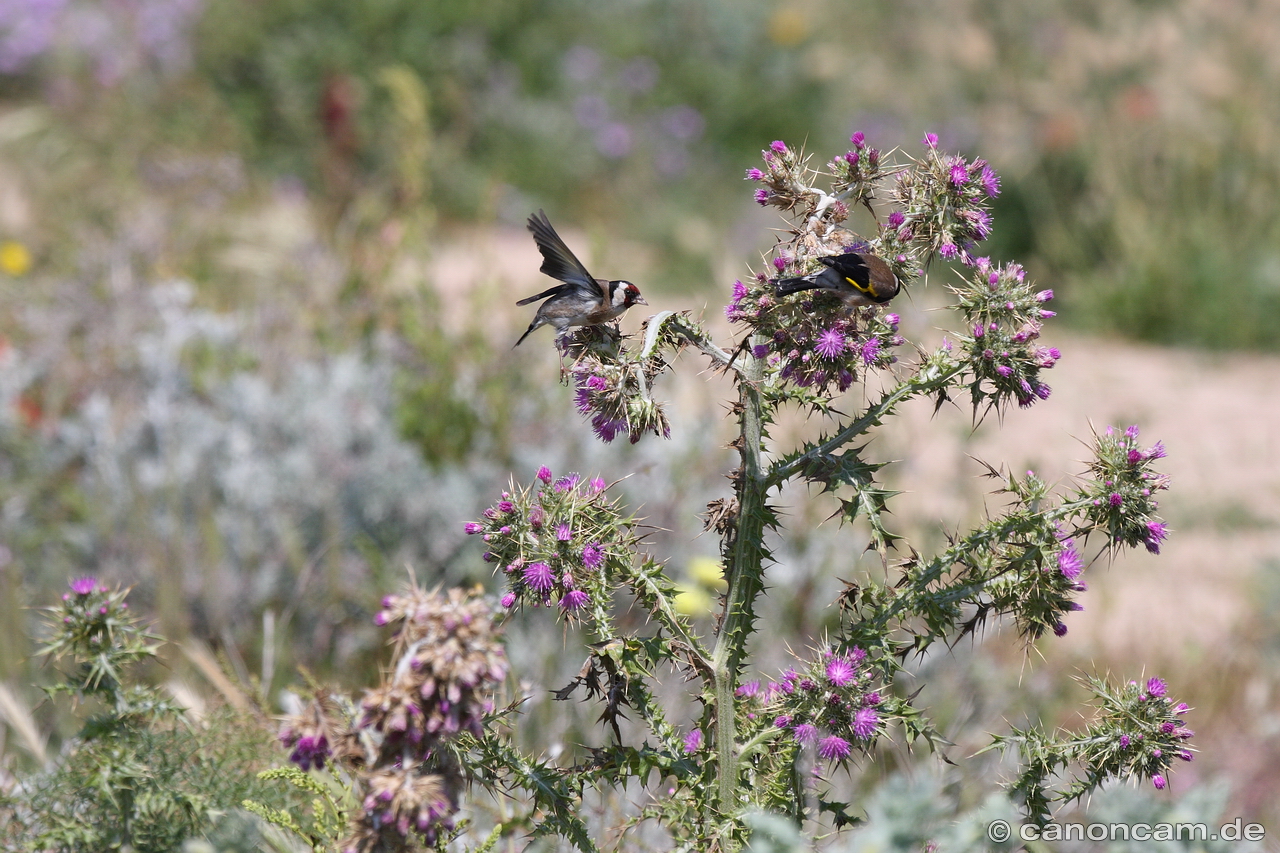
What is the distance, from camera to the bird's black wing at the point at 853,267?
1454 millimetres

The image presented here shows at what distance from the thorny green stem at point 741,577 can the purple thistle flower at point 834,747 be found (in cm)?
13

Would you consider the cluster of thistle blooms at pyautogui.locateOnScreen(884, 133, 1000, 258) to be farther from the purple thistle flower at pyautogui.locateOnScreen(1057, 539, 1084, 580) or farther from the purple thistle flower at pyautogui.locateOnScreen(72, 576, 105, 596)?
the purple thistle flower at pyautogui.locateOnScreen(72, 576, 105, 596)

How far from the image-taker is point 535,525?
1500 mm

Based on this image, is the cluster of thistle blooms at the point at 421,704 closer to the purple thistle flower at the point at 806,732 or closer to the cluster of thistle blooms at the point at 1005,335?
the purple thistle flower at the point at 806,732

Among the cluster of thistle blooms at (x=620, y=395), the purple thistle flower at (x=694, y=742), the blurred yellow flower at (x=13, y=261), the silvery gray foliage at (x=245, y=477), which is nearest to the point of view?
the cluster of thistle blooms at (x=620, y=395)

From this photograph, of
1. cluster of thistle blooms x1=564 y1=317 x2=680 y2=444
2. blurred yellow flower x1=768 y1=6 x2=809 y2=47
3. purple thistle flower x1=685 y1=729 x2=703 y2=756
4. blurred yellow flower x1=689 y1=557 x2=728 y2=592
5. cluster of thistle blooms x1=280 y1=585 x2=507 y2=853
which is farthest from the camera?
blurred yellow flower x1=768 y1=6 x2=809 y2=47

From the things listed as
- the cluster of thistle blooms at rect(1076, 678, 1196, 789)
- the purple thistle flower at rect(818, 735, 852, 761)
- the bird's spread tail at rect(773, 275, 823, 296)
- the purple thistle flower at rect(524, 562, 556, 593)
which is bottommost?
the purple thistle flower at rect(818, 735, 852, 761)

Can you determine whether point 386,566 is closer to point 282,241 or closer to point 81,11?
point 282,241

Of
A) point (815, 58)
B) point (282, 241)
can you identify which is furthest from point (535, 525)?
point (815, 58)

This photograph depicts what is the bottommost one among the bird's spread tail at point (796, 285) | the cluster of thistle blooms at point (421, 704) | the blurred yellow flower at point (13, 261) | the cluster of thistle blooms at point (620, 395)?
the cluster of thistle blooms at point (421, 704)

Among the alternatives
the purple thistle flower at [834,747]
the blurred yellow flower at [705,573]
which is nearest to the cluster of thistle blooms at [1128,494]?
the purple thistle flower at [834,747]

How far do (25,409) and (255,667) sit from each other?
1781 mm

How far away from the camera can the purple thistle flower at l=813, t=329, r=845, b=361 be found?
146cm

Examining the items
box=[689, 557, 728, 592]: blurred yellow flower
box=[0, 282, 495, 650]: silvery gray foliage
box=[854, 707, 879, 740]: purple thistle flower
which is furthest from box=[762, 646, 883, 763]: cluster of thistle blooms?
box=[0, 282, 495, 650]: silvery gray foliage
